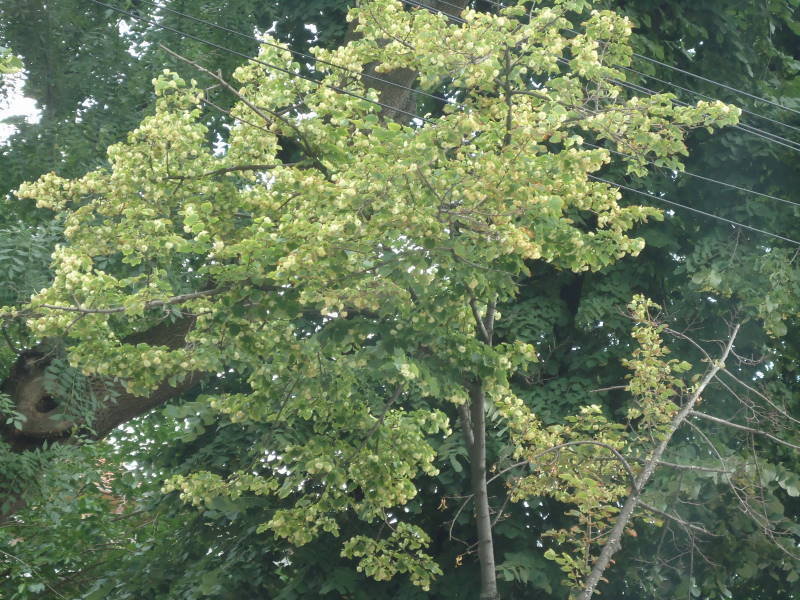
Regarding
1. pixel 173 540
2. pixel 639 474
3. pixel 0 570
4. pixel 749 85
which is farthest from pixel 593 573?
pixel 0 570

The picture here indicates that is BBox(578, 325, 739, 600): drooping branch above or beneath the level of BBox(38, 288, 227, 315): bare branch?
beneath

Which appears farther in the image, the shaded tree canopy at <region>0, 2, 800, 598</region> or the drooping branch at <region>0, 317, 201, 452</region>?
the drooping branch at <region>0, 317, 201, 452</region>

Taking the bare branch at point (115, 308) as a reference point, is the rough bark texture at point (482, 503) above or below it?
below


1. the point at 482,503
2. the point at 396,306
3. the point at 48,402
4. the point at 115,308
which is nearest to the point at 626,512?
the point at 482,503

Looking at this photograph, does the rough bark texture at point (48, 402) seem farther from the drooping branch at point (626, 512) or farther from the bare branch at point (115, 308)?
the drooping branch at point (626, 512)

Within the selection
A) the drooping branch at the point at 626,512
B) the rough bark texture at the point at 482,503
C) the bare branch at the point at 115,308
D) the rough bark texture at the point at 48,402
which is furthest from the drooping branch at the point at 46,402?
the drooping branch at the point at 626,512

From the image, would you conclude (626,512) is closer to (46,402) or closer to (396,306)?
(396,306)

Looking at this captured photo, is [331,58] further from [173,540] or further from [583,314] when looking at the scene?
[173,540]

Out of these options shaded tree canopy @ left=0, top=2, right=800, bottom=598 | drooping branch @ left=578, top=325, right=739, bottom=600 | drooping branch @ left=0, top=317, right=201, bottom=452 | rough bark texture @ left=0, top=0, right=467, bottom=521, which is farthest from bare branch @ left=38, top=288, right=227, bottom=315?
drooping branch @ left=578, top=325, right=739, bottom=600

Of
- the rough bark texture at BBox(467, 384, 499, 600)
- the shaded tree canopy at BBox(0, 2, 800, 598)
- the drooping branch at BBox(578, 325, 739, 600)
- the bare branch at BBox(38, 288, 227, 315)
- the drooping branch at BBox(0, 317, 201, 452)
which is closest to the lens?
the shaded tree canopy at BBox(0, 2, 800, 598)

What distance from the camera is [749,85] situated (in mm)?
10781

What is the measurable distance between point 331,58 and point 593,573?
3.55 m

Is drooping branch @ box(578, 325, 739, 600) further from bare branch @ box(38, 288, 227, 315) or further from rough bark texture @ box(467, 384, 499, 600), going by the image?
bare branch @ box(38, 288, 227, 315)

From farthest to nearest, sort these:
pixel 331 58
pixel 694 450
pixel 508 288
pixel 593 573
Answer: pixel 694 450
pixel 331 58
pixel 593 573
pixel 508 288
